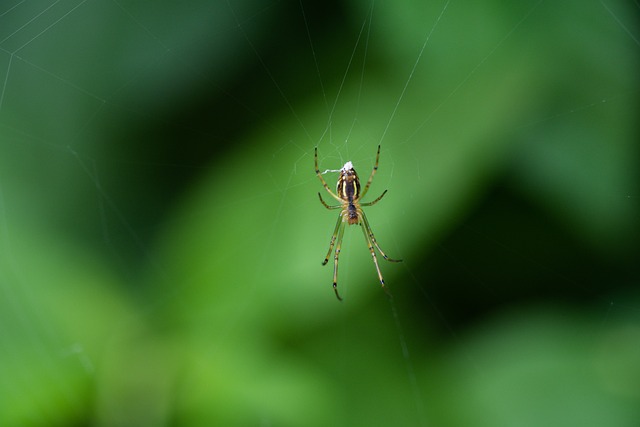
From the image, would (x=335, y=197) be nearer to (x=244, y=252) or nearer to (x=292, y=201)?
(x=292, y=201)

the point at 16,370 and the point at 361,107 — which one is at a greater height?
the point at 361,107

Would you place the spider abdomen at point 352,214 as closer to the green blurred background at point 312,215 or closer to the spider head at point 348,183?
the spider head at point 348,183

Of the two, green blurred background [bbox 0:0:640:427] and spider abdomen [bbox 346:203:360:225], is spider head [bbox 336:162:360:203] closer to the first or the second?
spider abdomen [bbox 346:203:360:225]

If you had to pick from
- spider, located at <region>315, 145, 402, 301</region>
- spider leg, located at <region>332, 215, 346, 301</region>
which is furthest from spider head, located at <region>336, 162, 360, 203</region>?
spider leg, located at <region>332, 215, 346, 301</region>

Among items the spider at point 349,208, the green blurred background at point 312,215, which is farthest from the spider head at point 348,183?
the green blurred background at point 312,215

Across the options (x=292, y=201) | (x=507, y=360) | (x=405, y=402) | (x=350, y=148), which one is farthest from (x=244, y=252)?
(x=507, y=360)
